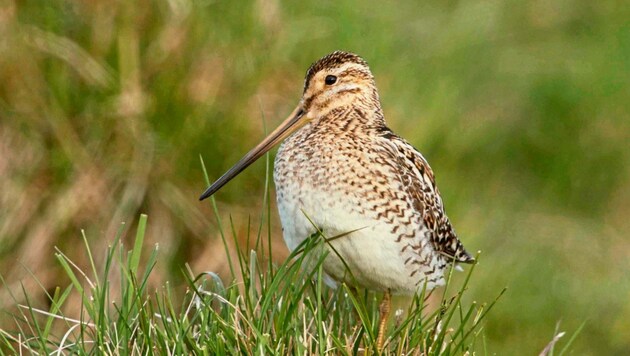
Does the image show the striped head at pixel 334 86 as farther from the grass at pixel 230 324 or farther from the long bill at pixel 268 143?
the grass at pixel 230 324

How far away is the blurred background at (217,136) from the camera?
19.9 ft

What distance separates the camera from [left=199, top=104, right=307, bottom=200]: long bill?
4.74 metres

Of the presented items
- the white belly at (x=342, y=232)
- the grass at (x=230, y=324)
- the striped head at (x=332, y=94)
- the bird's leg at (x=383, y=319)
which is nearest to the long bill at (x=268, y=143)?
the striped head at (x=332, y=94)

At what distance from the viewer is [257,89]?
6.37 m

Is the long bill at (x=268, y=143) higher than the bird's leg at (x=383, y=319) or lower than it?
higher

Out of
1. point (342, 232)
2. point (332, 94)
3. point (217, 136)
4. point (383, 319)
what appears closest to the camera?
point (383, 319)

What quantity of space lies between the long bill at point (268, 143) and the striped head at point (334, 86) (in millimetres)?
34

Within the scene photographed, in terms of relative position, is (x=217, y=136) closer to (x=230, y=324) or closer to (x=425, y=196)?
(x=425, y=196)

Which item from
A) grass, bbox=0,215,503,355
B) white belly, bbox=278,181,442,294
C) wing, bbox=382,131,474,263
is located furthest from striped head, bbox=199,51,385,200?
grass, bbox=0,215,503,355

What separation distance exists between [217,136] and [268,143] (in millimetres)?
1353

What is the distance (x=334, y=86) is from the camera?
500cm

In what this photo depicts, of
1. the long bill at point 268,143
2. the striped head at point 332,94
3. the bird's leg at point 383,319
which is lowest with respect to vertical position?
the bird's leg at point 383,319

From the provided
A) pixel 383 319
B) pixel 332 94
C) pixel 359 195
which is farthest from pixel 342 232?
pixel 332 94

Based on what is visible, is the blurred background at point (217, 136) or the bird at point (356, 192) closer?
the bird at point (356, 192)
